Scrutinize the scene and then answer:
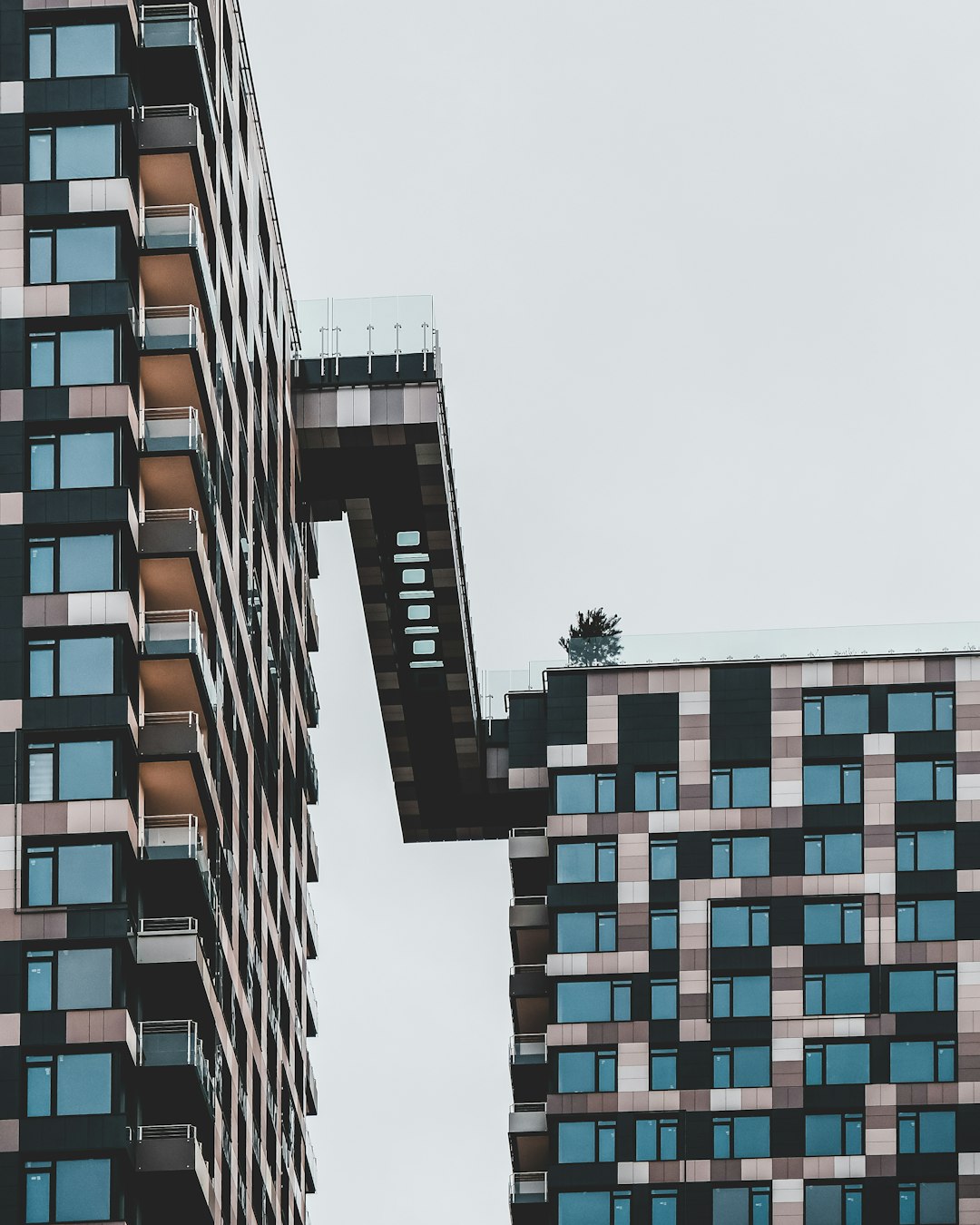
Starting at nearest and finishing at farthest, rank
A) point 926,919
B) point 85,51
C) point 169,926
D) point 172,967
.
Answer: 1. point 172,967
2. point 169,926
3. point 85,51
4. point 926,919

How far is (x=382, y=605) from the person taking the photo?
125 metres

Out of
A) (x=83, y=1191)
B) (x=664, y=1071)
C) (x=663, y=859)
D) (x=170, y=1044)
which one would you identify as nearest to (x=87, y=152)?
(x=170, y=1044)

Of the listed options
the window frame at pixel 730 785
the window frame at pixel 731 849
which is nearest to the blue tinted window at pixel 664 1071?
the window frame at pixel 731 849

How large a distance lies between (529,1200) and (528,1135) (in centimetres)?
253

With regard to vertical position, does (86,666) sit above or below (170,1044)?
above

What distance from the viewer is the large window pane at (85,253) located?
88.6 m

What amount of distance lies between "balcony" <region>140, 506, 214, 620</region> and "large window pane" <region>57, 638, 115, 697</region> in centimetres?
363

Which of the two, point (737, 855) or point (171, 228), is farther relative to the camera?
point (737, 855)

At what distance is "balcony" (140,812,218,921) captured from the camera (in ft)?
280

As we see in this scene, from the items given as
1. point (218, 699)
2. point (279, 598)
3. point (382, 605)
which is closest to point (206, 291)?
point (218, 699)

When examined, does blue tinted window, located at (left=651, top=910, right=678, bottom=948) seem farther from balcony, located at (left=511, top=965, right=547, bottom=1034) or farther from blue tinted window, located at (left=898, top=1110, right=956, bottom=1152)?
blue tinted window, located at (left=898, top=1110, right=956, bottom=1152)

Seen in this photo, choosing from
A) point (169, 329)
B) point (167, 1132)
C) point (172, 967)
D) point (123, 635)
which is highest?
point (169, 329)

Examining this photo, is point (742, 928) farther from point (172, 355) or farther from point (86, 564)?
point (86, 564)

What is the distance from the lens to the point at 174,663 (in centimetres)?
8725
